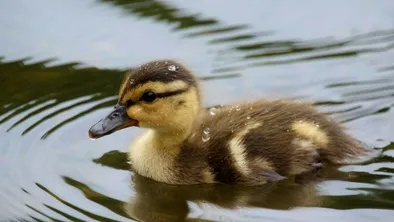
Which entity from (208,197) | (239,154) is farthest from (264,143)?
(208,197)

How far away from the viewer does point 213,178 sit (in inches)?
207

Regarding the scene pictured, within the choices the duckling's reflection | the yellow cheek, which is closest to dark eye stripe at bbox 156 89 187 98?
the yellow cheek

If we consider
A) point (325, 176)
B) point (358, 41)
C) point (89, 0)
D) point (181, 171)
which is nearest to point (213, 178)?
point (181, 171)

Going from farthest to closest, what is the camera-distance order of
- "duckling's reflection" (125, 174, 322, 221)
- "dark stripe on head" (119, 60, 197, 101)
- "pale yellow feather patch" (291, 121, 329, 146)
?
"pale yellow feather patch" (291, 121, 329, 146)
"dark stripe on head" (119, 60, 197, 101)
"duckling's reflection" (125, 174, 322, 221)

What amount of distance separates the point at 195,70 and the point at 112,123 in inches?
50.2

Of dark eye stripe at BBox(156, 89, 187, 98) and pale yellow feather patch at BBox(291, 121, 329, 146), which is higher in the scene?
dark eye stripe at BBox(156, 89, 187, 98)

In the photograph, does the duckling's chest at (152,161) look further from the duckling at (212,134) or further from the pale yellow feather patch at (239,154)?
the pale yellow feather patch at (239,154)

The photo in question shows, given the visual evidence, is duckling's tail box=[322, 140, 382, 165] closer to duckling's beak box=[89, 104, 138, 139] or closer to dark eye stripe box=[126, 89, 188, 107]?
dark eye stripe box=[126, 89, 188, 107]

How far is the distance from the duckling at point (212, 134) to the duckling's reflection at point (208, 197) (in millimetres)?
49

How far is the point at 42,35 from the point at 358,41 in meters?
1.79

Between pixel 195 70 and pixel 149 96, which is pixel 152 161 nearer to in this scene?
pixel 149 96

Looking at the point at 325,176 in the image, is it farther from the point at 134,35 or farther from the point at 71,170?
the point at 134,35

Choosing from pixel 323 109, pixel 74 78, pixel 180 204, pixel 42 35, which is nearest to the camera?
pixel 180 204

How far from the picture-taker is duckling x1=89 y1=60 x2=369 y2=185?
5.22 m
